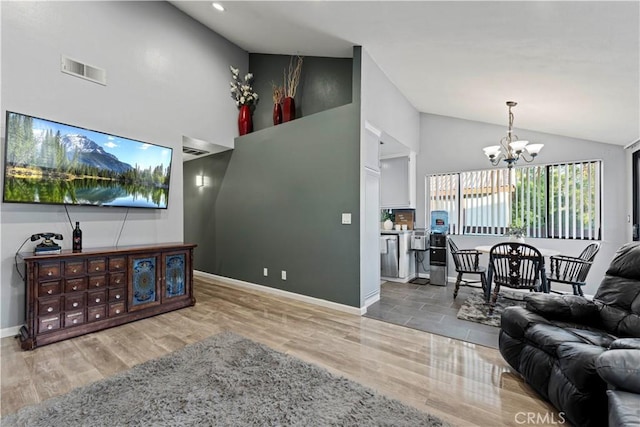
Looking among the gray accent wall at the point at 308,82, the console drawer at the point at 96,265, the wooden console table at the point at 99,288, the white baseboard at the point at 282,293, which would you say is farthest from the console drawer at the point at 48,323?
the gray accent wall at the point at 308,82

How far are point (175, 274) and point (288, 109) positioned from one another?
3.04 meters

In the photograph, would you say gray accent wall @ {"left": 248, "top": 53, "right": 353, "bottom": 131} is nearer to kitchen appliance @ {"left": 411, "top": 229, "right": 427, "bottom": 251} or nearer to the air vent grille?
the air vent grille

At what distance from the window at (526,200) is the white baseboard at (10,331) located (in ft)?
20.5

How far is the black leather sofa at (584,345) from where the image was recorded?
1321mm

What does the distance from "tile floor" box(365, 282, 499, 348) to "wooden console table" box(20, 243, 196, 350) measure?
105 inches

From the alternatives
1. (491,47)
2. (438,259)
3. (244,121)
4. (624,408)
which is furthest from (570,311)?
(244,121)

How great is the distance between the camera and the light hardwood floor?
183 centimetres

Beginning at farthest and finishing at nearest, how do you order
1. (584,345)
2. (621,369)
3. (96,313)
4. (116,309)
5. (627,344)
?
1. (116,309)
2. (96,313)
3. (584,345)
4. (627,344)
5. (621,369)

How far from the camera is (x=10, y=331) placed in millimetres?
2811

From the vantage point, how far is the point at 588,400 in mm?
1443

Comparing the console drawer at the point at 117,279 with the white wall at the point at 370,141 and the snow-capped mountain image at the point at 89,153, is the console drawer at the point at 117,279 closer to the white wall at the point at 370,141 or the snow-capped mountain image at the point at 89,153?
the snow-capped mountain image at the point at 89,153

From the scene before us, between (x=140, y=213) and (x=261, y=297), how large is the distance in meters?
2.12

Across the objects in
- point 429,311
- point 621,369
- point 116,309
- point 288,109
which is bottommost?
point 429,311

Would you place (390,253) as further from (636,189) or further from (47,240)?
(47,240)
